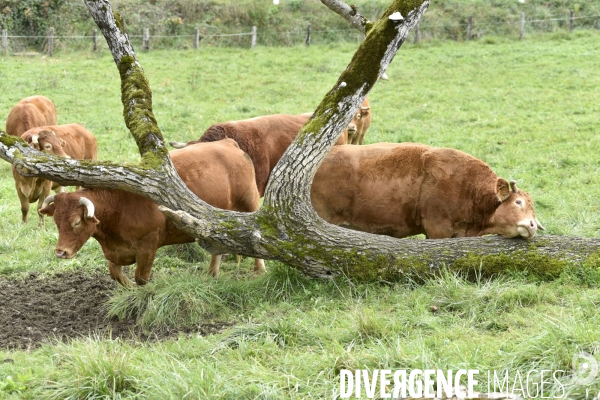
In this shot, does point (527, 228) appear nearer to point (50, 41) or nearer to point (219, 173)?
point (219, 173)

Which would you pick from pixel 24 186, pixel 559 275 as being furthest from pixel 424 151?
pixel 24 186

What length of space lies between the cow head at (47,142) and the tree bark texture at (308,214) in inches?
150

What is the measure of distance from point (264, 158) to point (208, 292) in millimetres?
3419

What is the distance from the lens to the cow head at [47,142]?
11.4m

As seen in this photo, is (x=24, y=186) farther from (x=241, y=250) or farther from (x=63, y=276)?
(x=241, y=250)

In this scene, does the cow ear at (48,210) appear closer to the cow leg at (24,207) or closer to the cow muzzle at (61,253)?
the cow muzzle at (61,253)

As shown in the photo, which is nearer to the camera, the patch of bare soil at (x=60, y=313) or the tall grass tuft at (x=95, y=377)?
the tall grass tuft at (x=95, y=377)

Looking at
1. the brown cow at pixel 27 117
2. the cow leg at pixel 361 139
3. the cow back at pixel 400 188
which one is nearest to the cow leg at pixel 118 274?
the cow back at pixel 400 188

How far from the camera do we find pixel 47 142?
11.4m

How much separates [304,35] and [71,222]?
24264 mm

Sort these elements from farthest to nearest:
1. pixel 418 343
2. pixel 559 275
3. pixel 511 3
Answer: pixel 511 3 → pixel 559 275 → pixel 418 343

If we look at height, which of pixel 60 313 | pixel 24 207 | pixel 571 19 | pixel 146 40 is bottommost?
pixel 60 313

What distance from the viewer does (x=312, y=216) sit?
7840 millimetres

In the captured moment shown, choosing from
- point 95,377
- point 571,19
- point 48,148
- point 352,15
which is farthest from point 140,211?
point 571,19
